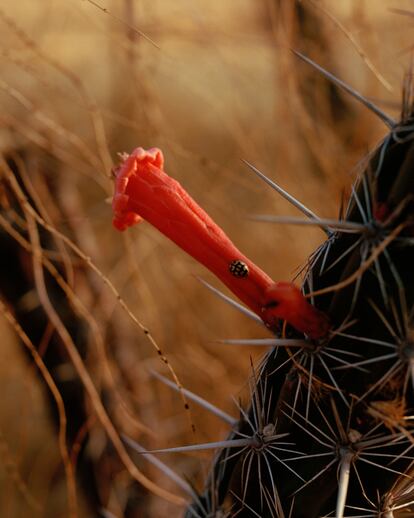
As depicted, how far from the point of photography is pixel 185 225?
1262 millimetres

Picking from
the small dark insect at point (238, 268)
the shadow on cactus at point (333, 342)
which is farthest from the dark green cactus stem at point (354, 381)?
the small dark insect at point (238, 268)

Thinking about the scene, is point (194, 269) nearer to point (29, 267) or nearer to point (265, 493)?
point (29, 267)

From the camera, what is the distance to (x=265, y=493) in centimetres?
140

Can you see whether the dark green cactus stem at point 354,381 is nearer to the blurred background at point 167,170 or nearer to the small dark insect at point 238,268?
the small dark insect at point 238,268

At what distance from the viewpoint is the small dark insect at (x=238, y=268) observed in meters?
1.24

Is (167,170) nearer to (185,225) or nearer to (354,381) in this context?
(185,225)

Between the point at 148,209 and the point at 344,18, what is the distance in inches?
78.9

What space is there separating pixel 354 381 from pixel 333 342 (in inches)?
2.8

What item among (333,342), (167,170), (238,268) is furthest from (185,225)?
(167,170)

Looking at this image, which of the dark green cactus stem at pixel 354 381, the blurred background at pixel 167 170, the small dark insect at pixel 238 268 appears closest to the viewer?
the dark green cactus stem at pixel 354 381

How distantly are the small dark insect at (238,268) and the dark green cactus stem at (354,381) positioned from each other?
0.36 ft

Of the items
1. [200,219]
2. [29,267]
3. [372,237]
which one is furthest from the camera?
[29,267]

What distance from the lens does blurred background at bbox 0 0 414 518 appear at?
2.76 metres

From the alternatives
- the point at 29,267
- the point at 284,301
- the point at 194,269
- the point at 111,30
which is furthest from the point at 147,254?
the point at 284,301
